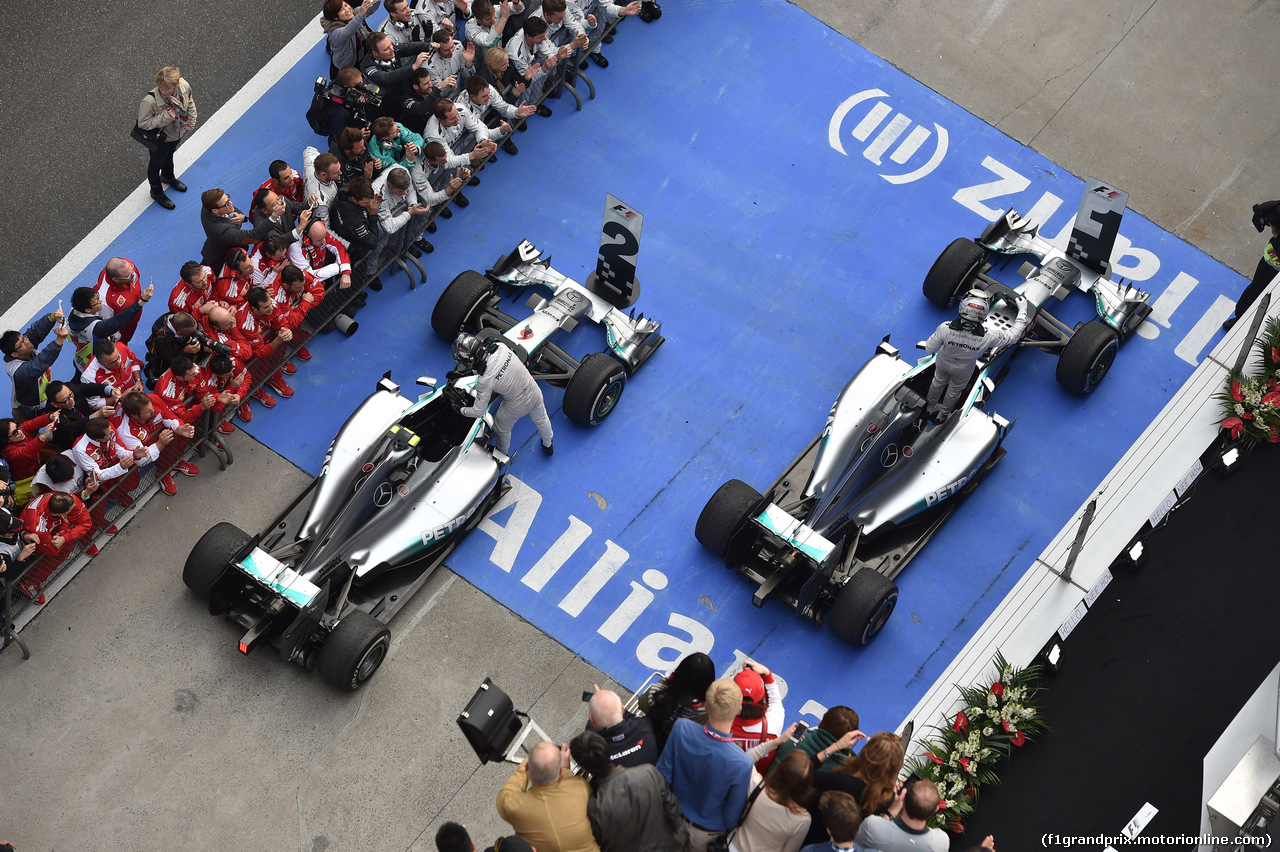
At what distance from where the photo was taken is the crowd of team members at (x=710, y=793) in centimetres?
742

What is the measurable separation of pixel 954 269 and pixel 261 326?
6.33 meters

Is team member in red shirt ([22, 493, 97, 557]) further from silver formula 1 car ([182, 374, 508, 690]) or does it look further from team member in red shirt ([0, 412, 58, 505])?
silver formula 1 car ([182, 374, 508, 690])

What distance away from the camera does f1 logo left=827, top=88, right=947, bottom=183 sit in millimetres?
13461

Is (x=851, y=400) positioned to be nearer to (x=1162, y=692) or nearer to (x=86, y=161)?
(x=1162, y=692)

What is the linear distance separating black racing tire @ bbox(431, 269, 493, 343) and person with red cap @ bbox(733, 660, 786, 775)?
4915mm

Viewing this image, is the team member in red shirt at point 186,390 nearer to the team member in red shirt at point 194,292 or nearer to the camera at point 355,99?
the team member in red shirt at point 194,292

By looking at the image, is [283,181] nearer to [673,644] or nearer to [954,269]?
[673,644]

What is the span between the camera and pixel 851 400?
1123 centimetres

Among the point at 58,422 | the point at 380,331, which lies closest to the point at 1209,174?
the point at 380,331

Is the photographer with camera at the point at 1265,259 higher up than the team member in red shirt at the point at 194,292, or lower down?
higher up

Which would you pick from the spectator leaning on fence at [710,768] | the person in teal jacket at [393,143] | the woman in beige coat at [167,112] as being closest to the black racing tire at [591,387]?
the person in teal jacket at [393,143]

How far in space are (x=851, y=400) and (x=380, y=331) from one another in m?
4.47

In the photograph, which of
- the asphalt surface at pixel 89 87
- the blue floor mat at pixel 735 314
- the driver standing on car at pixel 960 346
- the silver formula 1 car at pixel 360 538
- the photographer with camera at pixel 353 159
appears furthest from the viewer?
the asphalt surface at pixel 89 87

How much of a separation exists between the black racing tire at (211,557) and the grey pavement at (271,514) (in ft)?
1.86
